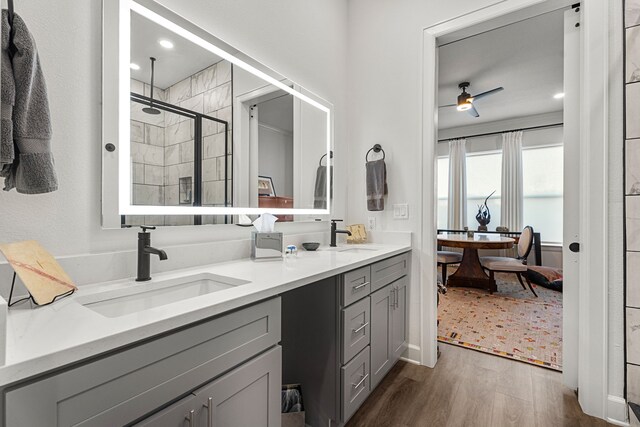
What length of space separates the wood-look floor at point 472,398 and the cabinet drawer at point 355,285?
68cm

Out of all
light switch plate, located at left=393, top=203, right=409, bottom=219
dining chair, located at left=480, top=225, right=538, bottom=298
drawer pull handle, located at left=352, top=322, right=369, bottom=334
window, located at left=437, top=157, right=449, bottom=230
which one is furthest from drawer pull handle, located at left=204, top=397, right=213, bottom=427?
window, located at left=437, top=157, right=449, bottom=230

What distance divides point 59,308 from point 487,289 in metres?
4.55

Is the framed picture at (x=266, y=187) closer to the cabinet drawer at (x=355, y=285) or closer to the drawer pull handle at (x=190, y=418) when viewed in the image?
the cabinet drawer at (x=355, y=285)

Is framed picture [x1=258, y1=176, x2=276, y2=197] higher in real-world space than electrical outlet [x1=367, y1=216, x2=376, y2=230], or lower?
higher

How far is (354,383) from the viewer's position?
152 cm

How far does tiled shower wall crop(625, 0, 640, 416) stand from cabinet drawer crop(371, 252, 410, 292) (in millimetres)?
1175

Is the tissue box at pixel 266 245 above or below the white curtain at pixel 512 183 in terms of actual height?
below

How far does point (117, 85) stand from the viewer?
1174 mm

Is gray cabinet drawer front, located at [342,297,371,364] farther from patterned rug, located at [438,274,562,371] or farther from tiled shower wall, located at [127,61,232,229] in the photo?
patterned rug, located at [438,274,562,371]

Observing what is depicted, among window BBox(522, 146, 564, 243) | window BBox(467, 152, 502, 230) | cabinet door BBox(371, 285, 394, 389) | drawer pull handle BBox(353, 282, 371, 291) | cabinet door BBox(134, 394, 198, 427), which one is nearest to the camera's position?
cabinet door BBox(134, 394, 198, 427)

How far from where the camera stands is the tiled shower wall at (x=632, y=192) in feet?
5.01

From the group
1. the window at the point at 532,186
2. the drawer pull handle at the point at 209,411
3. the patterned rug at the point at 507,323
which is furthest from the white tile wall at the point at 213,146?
the window at the point at 532,186

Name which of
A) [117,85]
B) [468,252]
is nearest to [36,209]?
[117,85]

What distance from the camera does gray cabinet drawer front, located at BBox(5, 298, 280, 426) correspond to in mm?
555
